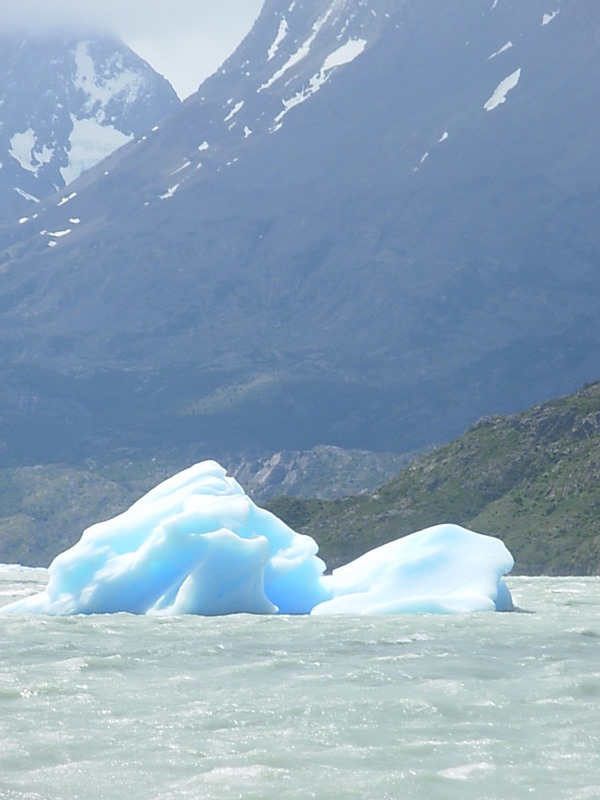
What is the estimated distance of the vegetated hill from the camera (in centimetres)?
16675

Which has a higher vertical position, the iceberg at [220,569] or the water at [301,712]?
the iceberg at [220,569]

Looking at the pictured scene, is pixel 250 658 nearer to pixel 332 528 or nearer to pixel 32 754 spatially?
pixel 32 754

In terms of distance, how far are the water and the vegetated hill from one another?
99.8 metres

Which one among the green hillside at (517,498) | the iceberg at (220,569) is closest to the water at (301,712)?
the iceberg at (220,569)

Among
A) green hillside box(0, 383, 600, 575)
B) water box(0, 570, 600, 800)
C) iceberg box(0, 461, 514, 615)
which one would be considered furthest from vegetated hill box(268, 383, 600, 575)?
water box(0, 570, 600, 800)

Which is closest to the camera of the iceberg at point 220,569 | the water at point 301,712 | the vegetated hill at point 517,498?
the water at point 301,712

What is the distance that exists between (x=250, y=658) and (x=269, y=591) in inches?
1017

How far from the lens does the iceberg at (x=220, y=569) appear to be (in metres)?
74.1

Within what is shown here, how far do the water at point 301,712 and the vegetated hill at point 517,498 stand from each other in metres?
99.8

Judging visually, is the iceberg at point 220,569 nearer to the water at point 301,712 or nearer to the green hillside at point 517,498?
the water at point 301,712

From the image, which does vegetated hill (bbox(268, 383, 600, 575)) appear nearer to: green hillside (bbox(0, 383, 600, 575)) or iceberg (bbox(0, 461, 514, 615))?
green hillside (bbox(0, 383, 600, 575))

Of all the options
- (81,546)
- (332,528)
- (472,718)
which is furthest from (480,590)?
(332,528)

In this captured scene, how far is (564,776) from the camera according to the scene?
121ft

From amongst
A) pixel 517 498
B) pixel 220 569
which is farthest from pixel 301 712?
pixel 517 498
